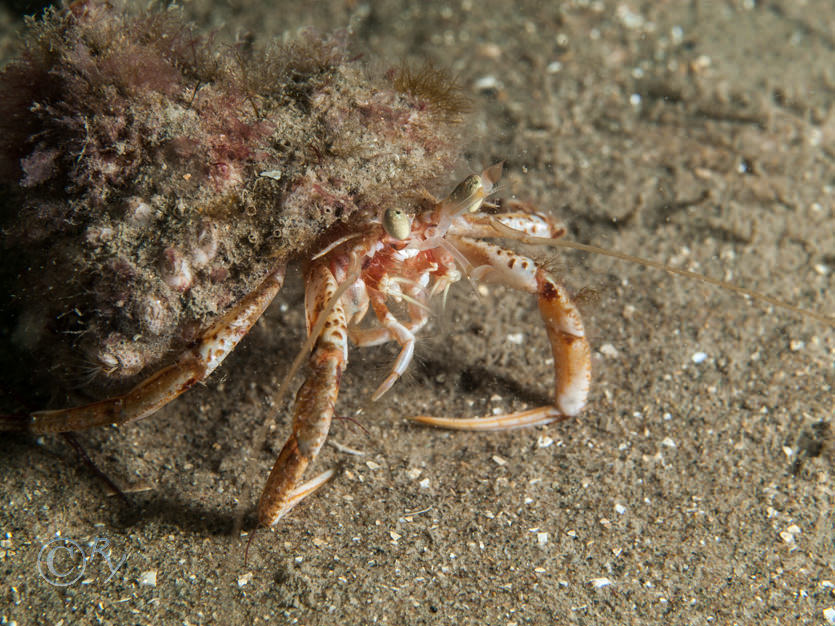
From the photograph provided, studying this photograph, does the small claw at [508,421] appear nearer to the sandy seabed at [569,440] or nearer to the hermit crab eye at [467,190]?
the sandy seabed at [569,440]

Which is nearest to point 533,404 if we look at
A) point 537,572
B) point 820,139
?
point 537,572

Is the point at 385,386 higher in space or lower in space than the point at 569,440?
higher

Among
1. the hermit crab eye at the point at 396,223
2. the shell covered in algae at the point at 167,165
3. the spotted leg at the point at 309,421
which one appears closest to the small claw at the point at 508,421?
the spotted leg at the point at 309,421

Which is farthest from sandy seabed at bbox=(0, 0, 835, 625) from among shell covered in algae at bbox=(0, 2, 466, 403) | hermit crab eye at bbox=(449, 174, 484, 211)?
shell covered in algae at bbox=(0, 2, 466, 403)

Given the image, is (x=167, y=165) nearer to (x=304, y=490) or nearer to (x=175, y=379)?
(x=175, y=379)

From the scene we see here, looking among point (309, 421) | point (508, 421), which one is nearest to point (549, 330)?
point (508, 421)

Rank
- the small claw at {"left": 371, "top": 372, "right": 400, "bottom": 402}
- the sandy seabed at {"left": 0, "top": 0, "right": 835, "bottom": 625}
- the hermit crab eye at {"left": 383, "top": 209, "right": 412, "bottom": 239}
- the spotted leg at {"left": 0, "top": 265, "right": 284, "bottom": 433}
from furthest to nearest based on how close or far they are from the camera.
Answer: the small claw at {"left": 371, "top": 372, "right": 400, "bottom": 402}
the spotted leg at {"left": 0, "top": 265, "right": 284, "bottom": 433}
the hermit crab eye at {"left": 383, "top": 209, "right": 412, "bottom": 239}
the sandy seabed at {"left": 0, "top": 0, "right": 835, "bottom": 625}

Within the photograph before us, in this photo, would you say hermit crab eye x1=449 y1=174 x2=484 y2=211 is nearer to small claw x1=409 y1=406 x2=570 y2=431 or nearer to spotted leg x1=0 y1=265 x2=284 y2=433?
spotted leg x1=0 y1=265 x2=284 y2=433
